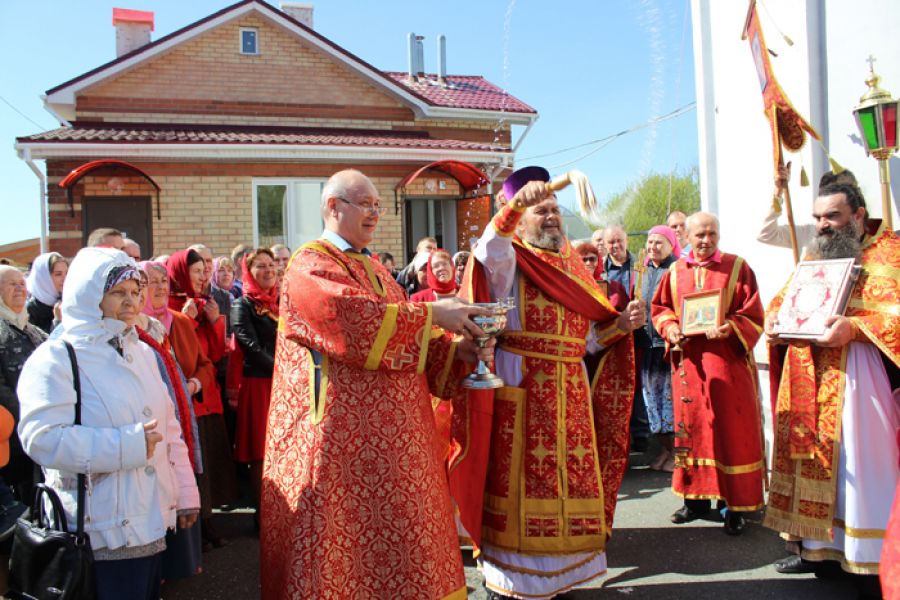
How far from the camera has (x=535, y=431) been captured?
12.9 ft

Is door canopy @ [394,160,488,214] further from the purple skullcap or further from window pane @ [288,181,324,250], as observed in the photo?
the purple skullcap

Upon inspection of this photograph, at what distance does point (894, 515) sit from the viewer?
208cm

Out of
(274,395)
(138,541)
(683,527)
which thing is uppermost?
(274,395)

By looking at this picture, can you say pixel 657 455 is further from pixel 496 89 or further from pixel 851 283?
pixel 496 89

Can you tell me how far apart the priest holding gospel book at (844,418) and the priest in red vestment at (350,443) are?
2.25m

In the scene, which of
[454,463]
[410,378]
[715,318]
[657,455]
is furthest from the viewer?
[657,455]

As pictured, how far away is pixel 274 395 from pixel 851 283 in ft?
10.6

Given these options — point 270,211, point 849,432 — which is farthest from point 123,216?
point 849,432

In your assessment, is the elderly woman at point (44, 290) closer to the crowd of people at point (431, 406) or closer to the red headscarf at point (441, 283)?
the crowd of people at point (431, 406)

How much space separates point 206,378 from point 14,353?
1.28 m

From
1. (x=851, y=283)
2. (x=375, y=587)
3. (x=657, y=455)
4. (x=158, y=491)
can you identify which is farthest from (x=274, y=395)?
(x=657, y=455)

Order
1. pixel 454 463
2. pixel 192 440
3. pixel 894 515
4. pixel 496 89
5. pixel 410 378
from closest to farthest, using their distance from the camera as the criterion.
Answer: pixel 894 515 → pixel 410 378 → pixel 192 440 → pixel 454 463 → pixel 496 89

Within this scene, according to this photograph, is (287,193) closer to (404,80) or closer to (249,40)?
Answer: (249,40)

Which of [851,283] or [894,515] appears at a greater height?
[851,283]
